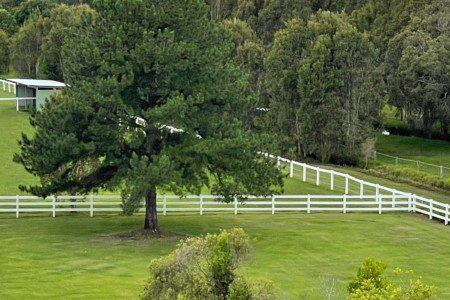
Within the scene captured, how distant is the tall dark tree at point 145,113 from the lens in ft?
107

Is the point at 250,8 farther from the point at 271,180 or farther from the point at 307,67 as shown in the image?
the point at 271,180

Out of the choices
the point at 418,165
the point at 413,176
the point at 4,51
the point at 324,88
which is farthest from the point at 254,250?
the point at 4,51

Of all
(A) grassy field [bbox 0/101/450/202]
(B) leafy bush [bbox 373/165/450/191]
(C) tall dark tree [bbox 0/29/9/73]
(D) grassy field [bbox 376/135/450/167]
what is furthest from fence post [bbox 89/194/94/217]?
(C) tall dark tree [bbox 0/29/9/73]

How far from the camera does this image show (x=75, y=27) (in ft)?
118

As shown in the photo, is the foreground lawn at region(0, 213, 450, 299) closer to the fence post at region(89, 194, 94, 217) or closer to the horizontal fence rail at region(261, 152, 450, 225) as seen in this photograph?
the fence post at region(89, 194, 94, 217)

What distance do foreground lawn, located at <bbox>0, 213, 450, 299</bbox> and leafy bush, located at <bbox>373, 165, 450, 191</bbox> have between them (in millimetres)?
12099

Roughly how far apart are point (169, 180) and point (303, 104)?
3201cm

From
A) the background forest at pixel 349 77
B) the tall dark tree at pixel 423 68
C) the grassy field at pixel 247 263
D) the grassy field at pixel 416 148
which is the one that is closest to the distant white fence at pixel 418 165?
the background forest at pixel 349 77

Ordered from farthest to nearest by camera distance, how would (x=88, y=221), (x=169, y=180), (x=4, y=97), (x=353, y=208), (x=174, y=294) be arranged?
1. (x=4, y=97)
2. (x=353, y=208)
3. (x=88, y=221)
4. (x=169, y=180)
5. (x=174, y=294)

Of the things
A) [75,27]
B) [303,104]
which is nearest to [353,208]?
[75,27]

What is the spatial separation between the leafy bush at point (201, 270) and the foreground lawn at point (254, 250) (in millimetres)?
6344

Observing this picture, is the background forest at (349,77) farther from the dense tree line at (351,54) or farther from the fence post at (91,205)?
the fence post at (91,205)

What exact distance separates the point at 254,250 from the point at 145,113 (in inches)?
256

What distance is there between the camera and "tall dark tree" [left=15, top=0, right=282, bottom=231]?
1282 inches
